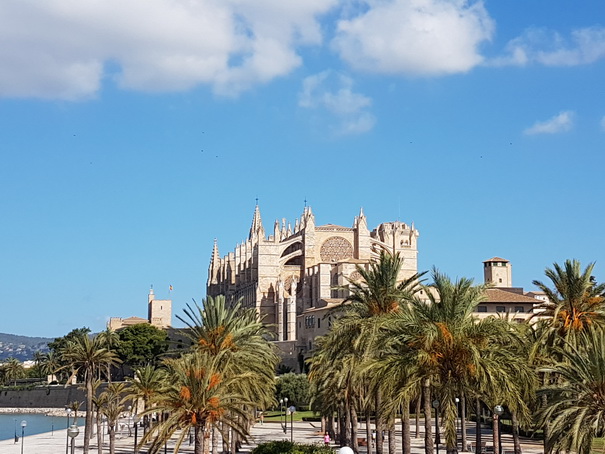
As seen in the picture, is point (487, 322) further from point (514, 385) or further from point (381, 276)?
point (381, 276)

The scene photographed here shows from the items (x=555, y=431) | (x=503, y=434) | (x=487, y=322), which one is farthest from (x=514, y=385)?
(x=503, y=434)

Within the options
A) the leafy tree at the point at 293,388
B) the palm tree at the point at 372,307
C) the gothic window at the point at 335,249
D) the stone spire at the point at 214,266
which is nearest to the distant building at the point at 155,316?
the stone spire at the point at 214,266

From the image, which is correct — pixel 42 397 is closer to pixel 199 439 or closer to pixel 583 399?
pixel 199 439

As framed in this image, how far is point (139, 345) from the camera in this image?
116 m

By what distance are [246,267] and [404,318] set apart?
335 feet

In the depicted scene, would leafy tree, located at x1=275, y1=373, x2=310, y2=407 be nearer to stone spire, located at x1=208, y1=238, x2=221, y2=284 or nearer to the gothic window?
the gothic window

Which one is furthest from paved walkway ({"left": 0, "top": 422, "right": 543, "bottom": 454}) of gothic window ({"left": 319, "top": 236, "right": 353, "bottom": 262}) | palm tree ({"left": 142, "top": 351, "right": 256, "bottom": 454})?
gothic window ({"left": 319, "top": 236, "right": 353, "bottom": 262})

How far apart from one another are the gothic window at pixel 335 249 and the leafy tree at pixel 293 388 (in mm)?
36816

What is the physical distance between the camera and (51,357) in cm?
13038

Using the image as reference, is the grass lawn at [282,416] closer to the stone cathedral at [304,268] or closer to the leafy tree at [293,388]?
the leafy tree at [293,388]

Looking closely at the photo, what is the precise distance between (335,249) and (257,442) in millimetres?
66362

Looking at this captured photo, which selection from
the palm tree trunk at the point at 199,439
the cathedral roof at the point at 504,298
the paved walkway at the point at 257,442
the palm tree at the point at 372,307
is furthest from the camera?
the cathedral roof at the point at 504,298

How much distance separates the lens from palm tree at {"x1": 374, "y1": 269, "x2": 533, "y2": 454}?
26875mm

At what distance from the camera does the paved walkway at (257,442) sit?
5220 centimetres
